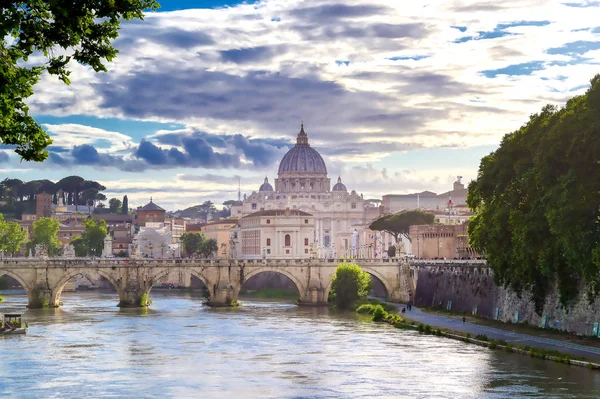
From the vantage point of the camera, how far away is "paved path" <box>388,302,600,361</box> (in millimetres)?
45656

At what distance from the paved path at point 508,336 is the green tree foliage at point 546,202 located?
226 cm

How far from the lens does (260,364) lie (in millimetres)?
→ 47281

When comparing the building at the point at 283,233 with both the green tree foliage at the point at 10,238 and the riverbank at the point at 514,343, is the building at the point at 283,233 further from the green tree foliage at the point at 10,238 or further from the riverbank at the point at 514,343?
the riverbank at the point at 514,343

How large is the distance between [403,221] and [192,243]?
47.6 metres

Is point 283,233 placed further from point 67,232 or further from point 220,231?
point 67,232

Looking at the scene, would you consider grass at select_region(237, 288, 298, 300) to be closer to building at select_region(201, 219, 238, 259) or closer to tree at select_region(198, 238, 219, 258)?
tree at select_region(198, 238, 219, 258)

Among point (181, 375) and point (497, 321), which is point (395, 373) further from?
point (497, 321)

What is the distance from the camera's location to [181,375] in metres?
43.7

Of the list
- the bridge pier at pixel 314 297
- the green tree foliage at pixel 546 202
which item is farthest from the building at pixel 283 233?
the green tree foliage at pixel 546 202

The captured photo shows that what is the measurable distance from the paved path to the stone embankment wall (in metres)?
1.53

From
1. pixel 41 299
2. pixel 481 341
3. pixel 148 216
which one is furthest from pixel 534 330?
pixel 148 216

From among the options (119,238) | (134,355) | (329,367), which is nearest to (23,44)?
(329,367)

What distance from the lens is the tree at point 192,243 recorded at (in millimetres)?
163875

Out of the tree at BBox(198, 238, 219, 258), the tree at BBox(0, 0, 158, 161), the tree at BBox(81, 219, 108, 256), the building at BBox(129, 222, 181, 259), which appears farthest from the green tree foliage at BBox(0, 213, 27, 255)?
the tree at BBox(0, 0, 158, 161)
